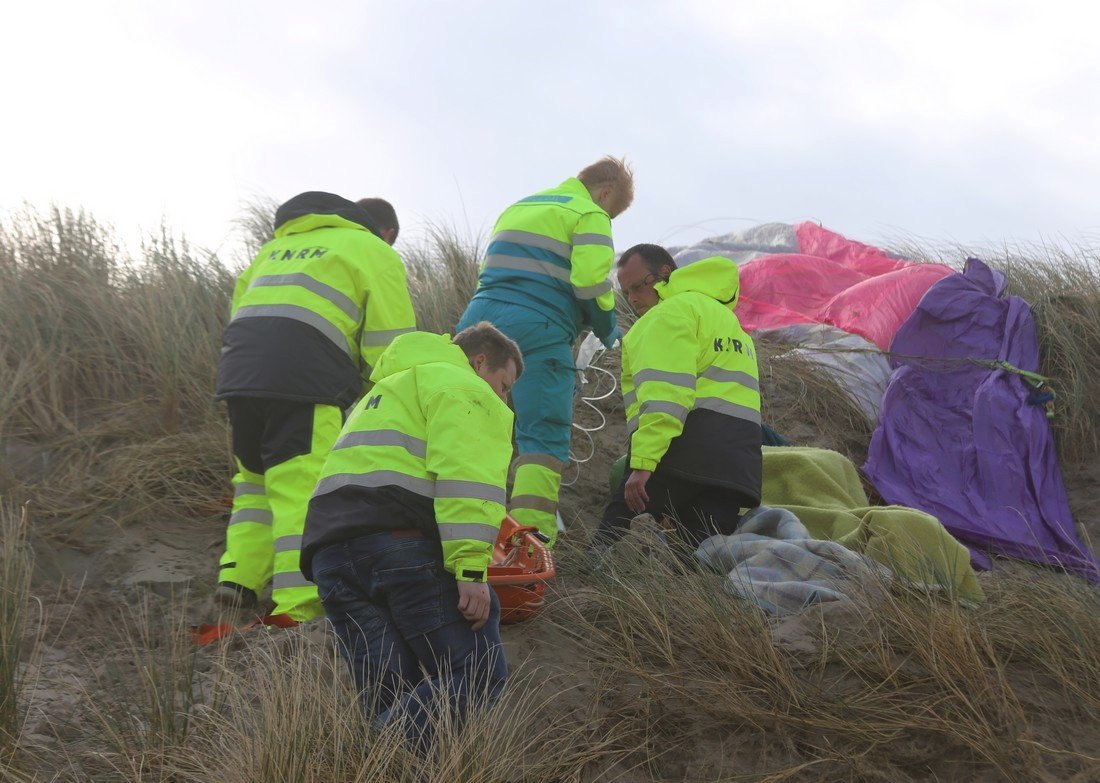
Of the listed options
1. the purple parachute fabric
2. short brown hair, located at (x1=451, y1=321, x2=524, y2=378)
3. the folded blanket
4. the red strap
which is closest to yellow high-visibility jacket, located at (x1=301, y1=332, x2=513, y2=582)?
short brown hair, located at (x1=451, y1=321, x2=524, y2=378)

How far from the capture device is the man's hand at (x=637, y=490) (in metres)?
4.94

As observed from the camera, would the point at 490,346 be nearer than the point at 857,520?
Yes

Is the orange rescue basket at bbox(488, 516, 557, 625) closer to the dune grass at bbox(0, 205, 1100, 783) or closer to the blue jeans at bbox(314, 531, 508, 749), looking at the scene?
the dune grass at bbox(0, 205, 1100, 783)

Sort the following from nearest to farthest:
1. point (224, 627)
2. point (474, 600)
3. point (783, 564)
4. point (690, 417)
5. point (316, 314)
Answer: point (474, 600) < point (783, 564) < point (224, 627) < point (316, 314) < point (690, 417)

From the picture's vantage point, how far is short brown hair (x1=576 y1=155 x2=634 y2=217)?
19.7ft

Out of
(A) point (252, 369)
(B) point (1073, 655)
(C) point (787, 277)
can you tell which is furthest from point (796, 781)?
(C) point (787, 277)

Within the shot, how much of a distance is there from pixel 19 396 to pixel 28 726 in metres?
3.46

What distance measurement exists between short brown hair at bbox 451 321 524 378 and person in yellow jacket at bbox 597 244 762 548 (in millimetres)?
1314

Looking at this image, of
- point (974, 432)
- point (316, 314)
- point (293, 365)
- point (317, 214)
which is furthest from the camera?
point (974, 432)

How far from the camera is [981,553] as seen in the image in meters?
6.21

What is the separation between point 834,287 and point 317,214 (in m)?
5.01

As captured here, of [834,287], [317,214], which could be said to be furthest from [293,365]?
[834,287]

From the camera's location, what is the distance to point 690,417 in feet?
16.8

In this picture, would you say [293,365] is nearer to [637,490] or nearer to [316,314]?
[316,314]
